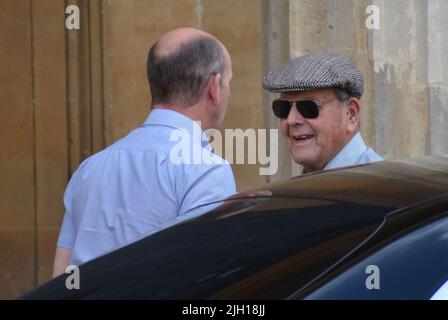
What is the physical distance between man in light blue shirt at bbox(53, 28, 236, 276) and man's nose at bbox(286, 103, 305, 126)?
0.43 meters

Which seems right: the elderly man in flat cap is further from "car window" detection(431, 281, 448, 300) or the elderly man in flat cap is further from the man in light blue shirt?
"car window" detection(431, 281, 448, 300)

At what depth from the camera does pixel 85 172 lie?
3.81 meters

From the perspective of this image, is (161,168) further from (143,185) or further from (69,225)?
(69,225)

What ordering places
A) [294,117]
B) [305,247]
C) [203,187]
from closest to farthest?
[305,247], [203,187], [294,117]

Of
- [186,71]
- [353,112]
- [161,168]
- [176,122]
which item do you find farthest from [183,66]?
[353,112]

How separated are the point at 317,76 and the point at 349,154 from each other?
272 millimetres

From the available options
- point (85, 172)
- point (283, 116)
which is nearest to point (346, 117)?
point (283, 116)

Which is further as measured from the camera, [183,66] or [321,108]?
[321,108]

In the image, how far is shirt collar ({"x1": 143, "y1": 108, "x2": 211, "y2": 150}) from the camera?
3771mm

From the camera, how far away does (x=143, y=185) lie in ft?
12.1

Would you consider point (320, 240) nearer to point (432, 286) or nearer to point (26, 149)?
point (432, 286)

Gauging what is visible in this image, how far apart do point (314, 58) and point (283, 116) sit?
0.21 meters

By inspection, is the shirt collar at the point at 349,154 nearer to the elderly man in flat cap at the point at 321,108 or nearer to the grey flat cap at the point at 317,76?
the elderly man in flat cap at the point at 321,108

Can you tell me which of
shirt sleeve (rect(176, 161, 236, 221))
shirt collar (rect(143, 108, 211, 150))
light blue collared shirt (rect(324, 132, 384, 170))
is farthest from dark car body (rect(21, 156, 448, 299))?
light blue collared shirt (rect(324, 132, 384, 170))
